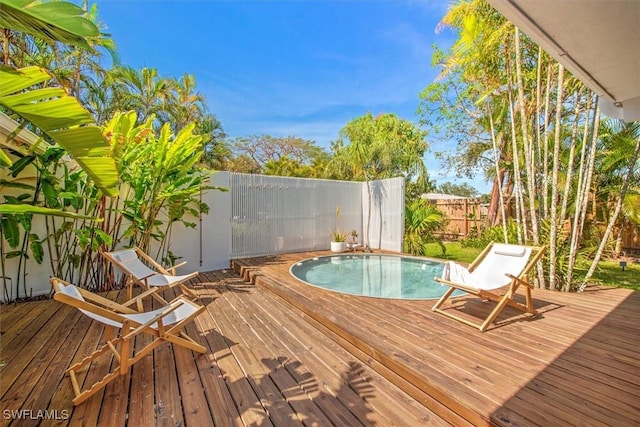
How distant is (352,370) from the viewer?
2.75 metres

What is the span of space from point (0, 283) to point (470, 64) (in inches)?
357

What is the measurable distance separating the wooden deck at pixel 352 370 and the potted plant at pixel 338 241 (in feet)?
16.2

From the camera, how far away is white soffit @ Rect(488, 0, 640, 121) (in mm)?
2055

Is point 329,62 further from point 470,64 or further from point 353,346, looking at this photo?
point 353,346

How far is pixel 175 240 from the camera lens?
686 cm

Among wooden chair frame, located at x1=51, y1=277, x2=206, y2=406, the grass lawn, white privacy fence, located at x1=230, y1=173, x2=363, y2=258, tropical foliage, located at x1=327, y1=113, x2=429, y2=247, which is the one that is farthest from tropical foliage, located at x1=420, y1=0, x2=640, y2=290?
wooden chair frame, located at x1=51, y1=277, x2=206, y2=406

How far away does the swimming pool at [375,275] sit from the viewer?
218 inches

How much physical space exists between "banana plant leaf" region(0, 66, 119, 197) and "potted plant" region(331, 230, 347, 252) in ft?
23.9

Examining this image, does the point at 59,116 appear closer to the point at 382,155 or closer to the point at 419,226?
the point at 419,226

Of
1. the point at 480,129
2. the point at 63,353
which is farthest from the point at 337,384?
the point at 480,129

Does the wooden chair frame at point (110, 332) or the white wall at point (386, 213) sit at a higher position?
the white wall at point (386, 213)

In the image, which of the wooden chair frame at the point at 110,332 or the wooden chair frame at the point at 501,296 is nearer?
the wooden chair frame at the point at 110,332

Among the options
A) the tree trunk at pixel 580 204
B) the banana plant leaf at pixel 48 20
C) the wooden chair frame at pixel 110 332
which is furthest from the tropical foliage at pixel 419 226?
the banana plant leaf at pixel 48 20

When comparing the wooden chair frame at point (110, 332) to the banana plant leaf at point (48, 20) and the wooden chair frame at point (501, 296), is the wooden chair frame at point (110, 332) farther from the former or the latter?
the wooden chair frame at point (501, 296)
